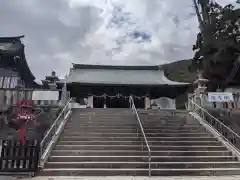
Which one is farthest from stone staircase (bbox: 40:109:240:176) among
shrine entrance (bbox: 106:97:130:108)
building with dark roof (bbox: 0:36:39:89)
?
shrine entrance (bbox: 106:97:130:108)

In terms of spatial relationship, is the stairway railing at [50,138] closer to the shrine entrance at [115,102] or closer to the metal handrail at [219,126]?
the metal handrail at [219,126]

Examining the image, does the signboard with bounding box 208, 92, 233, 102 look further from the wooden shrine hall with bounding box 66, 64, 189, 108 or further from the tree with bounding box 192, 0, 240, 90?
the wooden shrine hall with bounding box 66, 64, 189, 108

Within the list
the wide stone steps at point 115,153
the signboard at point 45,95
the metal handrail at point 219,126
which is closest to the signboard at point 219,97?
the metal handrail at point 219,126

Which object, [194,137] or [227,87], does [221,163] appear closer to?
[194,137]

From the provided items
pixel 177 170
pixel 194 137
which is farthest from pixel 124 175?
pixel 194 137

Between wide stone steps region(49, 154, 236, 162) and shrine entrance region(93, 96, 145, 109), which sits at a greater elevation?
shrine entrance region(93, 96, 145, 109)

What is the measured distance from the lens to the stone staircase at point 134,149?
10.8 m

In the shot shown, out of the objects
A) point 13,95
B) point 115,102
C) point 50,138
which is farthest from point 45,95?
point 115,102

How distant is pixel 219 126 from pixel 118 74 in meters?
18.3

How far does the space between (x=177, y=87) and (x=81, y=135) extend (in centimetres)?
1543

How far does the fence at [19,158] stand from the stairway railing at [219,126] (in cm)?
828

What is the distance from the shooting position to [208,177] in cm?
1018

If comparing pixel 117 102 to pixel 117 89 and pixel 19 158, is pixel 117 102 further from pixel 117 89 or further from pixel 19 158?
pixel 19 158

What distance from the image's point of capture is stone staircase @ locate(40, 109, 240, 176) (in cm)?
1075
